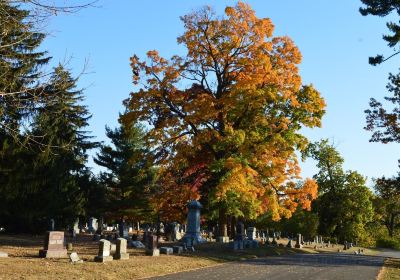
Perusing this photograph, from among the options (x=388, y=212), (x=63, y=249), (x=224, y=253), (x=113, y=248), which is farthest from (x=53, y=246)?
(x=388, y=212)

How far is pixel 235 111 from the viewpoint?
25.7m

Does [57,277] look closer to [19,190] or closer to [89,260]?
[89,260]

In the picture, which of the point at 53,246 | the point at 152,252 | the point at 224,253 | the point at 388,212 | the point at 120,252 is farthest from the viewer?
the point at 388,212

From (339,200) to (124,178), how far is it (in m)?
27.3

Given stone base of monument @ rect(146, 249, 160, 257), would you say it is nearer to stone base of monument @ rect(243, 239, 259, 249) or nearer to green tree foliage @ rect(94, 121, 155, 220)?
stone base of monument @ rect(243, 239, 259, 249)

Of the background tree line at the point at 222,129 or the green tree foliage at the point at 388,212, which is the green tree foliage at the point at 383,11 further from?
the green tree foliage at the point at 388,212

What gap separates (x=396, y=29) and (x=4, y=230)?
2805 cm

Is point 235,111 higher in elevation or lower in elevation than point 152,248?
higher

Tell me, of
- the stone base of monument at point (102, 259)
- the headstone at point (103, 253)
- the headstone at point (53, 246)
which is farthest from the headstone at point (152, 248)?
the headstone at point (53, 246)

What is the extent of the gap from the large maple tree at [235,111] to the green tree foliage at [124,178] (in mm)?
15198

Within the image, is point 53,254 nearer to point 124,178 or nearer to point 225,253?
point 225,253

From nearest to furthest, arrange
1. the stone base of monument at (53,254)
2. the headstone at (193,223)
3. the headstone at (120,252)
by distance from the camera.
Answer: the stone base of monument at (53,254) < the headstone at (120,252) < the headstone at (193,223)

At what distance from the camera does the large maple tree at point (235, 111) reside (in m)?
24.5

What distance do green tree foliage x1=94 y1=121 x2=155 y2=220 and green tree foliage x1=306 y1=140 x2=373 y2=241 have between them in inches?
920
